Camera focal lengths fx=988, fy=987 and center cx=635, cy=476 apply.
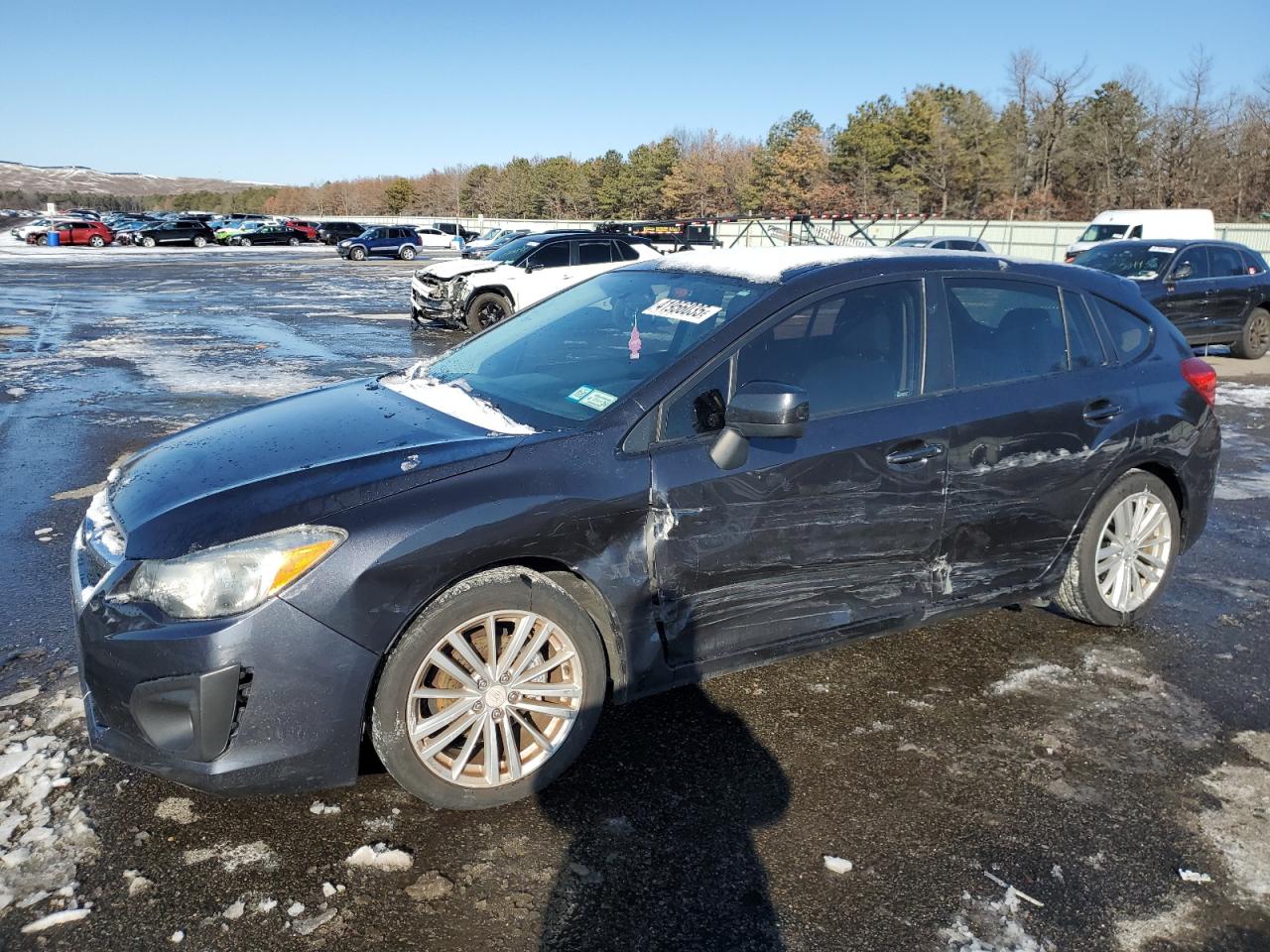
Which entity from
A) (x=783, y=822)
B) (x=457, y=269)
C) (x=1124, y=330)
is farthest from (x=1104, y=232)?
(x=783, y=822)

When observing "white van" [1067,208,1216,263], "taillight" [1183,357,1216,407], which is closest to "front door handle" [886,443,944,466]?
"taillight" [1183,357,1216,407]

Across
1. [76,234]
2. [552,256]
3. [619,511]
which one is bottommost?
[619,511]

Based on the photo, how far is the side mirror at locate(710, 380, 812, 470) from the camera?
10.5 ft

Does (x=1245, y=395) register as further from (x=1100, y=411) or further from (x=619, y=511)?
(x=619, y=511)

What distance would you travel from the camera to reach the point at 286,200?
149 meters

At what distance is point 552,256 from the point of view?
17000 millimetres

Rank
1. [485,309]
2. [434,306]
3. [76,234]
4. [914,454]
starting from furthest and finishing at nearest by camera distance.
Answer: [76,234] → [434,306] → [485,309] → [914,454]

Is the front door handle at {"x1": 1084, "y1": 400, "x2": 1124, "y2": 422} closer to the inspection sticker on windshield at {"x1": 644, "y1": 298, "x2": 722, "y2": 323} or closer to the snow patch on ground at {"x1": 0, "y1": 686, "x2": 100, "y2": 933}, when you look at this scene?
the inspection sticker on windshield at {"x1": 644, "y1": 298, "x2": 722, "y2": 323}

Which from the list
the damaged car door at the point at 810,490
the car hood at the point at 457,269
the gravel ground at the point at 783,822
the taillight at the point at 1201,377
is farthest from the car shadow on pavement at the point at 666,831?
the car hood at the point at 457,269

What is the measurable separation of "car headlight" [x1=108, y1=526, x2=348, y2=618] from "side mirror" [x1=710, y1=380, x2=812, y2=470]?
4.25 feet

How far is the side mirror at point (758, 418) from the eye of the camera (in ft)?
10.5

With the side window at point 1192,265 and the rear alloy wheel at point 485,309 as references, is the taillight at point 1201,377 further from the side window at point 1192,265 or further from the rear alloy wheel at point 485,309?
the rear alloy wheel at point 485,309

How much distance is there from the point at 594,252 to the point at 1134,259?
8.70 m

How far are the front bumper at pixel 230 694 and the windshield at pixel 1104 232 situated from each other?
94.9 ft
